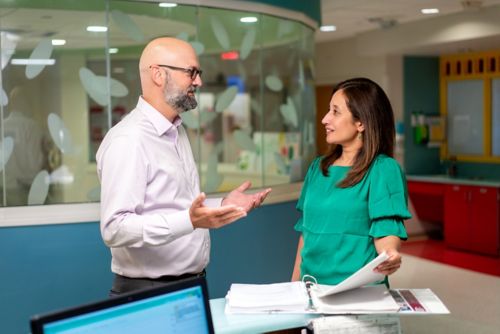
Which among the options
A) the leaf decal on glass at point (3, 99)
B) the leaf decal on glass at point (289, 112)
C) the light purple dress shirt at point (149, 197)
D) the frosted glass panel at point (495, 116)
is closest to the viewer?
the light purple dress shirt at point (149, 197)

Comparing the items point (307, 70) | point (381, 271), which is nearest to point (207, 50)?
point (307, 70)

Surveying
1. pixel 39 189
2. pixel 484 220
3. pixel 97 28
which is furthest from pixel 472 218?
pixel 39 189

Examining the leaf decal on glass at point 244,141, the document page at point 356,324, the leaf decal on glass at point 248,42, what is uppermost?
the leaf decal on glass at point 248,42

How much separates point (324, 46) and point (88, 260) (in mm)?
6938

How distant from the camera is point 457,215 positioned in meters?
8.85

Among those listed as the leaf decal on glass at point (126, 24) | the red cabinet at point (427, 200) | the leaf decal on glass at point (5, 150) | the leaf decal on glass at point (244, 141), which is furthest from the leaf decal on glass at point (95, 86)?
the red cabinet at point (427, 200)

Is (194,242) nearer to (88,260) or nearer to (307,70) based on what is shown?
(88,260)

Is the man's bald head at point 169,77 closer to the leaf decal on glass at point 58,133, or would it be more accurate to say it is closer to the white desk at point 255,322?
the white desk at point 255,322

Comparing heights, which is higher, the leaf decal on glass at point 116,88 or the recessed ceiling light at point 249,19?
the recessed ceiling light at point 249,19

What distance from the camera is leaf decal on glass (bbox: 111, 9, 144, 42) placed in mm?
4927

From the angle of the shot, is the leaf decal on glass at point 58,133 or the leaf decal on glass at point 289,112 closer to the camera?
the leaf decal on glass at point 58,133

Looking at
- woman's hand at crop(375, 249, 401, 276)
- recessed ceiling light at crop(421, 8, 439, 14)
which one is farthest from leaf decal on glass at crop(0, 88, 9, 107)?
recessed ceiling light at crop(421, 8, 439, 14)

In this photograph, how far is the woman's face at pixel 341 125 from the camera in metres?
2.57

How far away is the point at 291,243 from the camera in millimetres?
A: 5938
